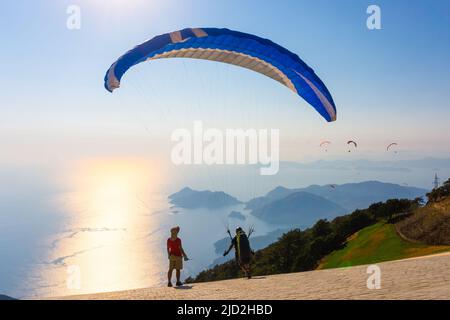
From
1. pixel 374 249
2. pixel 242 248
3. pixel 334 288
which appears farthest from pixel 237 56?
pixel 374 249

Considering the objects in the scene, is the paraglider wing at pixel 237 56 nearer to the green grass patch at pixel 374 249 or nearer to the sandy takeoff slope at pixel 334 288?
the sandy takeoff slope at pixel 334 288

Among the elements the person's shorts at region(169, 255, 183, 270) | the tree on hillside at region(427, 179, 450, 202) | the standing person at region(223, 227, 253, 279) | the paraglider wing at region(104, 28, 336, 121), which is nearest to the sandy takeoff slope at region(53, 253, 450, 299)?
the person's shorts at region(169, 255, 183, 270)

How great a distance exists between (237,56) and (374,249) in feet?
72.5

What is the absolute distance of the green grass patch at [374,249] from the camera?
26594 millimetres

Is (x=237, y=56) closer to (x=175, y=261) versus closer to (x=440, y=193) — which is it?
(x=175, y=261)

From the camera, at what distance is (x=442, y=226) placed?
26.0 metres

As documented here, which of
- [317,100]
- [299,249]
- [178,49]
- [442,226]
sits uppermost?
[178,49]

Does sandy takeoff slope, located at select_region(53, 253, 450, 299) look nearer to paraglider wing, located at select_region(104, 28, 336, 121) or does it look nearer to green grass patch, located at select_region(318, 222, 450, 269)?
paraglider wing, located at select_region(104, 28, 336, 121)

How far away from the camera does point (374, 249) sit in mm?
31047

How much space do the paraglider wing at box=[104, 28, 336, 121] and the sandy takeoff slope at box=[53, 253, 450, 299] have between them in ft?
21.2

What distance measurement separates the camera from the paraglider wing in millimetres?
13367
